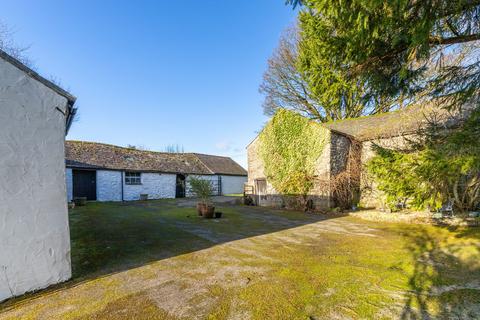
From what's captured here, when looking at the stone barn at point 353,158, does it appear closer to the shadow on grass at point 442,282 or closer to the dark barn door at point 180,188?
the shadow on grass at point 442,282

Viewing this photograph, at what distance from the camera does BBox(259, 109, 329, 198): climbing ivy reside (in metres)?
13.2

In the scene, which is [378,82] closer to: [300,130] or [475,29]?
[475,29]

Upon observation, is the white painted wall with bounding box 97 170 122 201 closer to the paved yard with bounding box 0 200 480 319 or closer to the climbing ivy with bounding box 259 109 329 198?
the climbing ivy with bounding box 259 109 329 198

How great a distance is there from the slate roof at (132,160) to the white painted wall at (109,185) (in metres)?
0.55

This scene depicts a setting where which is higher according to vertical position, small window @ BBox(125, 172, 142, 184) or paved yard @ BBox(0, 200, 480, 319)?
small window @ BBox(125, 172, 142, 184)

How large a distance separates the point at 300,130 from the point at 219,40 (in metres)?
7.04

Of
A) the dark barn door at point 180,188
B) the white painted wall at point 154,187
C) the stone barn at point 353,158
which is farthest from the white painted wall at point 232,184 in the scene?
the stone barn at point 353,158

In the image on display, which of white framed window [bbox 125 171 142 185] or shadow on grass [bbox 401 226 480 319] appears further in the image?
white framed window [bbox 125 171 142 185]

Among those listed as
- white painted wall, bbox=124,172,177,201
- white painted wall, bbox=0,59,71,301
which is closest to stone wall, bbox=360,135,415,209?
white painted wall, bbox=0,59,71,301

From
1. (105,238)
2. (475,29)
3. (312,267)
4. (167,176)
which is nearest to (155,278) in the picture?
(312,267)

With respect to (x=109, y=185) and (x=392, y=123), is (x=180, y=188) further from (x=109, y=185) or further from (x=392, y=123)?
(x=392, y=123)

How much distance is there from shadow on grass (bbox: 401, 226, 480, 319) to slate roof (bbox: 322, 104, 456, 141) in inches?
265

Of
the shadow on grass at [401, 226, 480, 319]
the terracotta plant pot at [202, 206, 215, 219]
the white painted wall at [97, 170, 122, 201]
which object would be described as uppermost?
the white painted wall at [97, 170, 122, 201]

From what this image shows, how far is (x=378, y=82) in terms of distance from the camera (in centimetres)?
559
